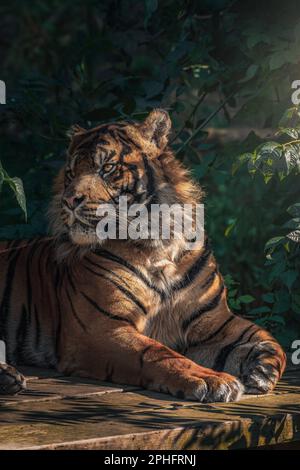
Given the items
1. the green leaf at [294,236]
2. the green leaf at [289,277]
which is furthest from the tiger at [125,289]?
the green leaf at [289,277]

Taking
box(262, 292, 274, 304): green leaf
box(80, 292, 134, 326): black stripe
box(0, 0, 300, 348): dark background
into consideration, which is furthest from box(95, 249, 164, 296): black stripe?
box(262, 292, 274, 304): green leaf

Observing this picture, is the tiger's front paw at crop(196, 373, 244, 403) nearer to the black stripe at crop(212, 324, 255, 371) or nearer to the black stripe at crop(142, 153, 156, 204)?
the black stripe at crop(212, 324, 255, 371)

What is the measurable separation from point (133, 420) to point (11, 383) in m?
0.57

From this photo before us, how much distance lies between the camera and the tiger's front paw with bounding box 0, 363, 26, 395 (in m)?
3.76

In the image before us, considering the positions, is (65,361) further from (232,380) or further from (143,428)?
(143,428)

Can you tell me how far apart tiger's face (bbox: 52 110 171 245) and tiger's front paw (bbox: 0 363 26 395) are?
72cm

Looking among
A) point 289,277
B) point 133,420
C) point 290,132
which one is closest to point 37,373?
point 133,420

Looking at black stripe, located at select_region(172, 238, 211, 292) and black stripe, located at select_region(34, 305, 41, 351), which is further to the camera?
black stripe, located at select_region(34, 305, 41, 351)

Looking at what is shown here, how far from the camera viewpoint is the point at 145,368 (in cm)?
399

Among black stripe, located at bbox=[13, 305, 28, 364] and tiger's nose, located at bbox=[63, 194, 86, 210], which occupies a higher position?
tiger's nose, located at bbox=[63, 194, 86, 210]

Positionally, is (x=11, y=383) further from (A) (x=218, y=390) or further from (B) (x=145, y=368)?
(A) (x=218, y=390)

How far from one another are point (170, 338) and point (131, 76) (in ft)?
6.67

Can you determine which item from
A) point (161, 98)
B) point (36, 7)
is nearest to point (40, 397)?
point (161, 98)

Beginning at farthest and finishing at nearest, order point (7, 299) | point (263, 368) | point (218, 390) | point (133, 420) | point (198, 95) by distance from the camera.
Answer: point (198, 95), point (7, 299), point (263, 368), point (218, 390), point (133, 420)
